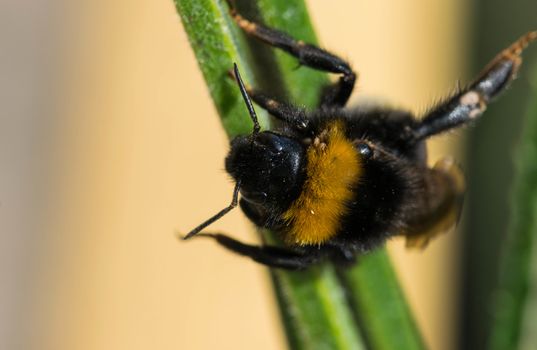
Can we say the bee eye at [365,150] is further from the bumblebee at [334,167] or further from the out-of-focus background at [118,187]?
the out-of-focus background at [118,187]

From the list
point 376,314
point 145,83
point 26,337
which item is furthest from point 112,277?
point 376,314

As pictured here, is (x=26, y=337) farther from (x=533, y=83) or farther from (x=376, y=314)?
(x=533, y=83)

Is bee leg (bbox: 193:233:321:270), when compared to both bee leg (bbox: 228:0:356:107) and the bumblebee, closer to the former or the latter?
the bumblebee

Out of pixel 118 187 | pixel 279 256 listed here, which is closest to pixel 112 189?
pixel 118 187

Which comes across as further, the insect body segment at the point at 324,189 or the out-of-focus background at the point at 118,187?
the out-of-focus background at the point at 118,187

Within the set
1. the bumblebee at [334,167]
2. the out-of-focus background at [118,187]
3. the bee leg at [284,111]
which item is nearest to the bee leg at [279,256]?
the bumblebee at [334,167]

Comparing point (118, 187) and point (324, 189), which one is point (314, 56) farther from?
point (118, 187)

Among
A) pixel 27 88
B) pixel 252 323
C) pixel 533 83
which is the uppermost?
pixel 533 83

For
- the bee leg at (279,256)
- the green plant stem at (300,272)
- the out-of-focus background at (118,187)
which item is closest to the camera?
the green plant stem at (300,272)
